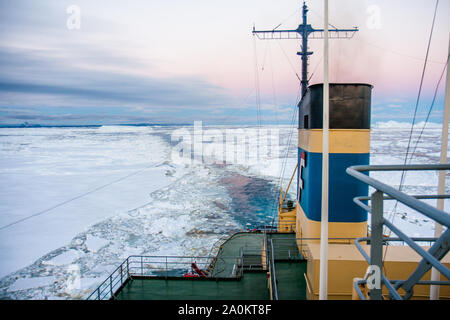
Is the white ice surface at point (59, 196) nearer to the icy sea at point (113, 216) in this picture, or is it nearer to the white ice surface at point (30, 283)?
the icy sea at point (113, 216)

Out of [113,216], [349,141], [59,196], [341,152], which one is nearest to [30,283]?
[113,216]

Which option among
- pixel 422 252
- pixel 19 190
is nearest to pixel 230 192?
pixel 19 190

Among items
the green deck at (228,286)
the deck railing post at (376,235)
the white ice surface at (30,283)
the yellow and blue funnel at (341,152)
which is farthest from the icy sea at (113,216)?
the deck railing post at (376,235)

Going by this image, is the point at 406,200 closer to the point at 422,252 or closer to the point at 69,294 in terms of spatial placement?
the point at 422,252

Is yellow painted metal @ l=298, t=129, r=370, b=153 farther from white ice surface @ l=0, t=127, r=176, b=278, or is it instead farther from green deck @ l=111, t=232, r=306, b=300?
white ice surface @ l=0, t=127, r=176, b=278

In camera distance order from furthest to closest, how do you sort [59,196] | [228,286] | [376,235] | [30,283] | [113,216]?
[59,196] < [113,216] < [30,283] < [228,286] < [376,235]

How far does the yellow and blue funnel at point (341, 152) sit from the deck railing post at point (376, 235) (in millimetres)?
4422

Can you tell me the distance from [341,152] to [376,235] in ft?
14.8

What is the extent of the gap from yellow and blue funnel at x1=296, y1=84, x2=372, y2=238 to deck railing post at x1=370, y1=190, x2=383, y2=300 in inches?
174

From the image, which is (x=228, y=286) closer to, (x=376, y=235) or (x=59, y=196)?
(x=376, y=235)

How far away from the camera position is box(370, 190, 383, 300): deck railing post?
1.70 m

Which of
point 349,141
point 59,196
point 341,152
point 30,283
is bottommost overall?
point 30,283

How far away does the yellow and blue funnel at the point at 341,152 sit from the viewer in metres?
5.91

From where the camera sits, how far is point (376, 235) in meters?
1.80
